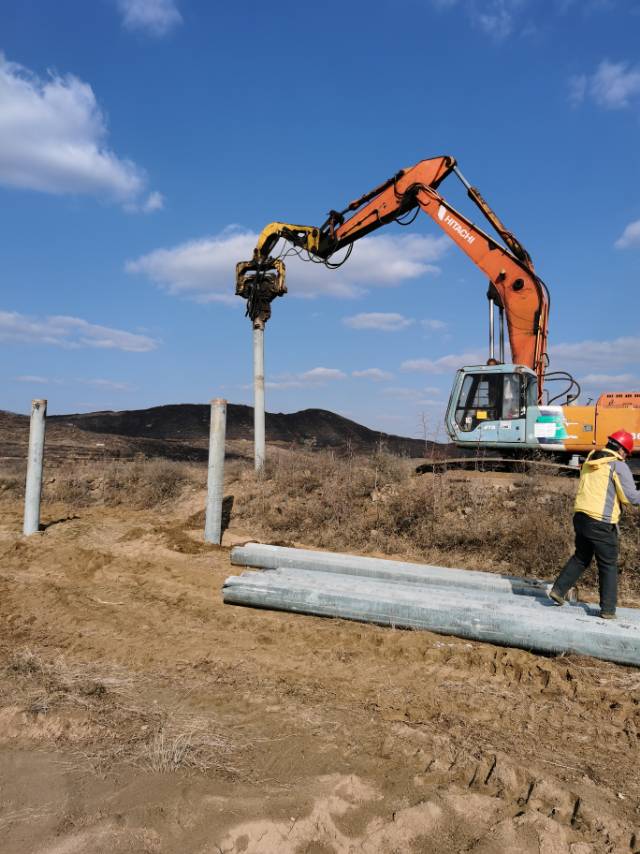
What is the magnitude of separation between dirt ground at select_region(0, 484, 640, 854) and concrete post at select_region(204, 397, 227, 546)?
3.29 metres

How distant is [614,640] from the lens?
16.4 feet

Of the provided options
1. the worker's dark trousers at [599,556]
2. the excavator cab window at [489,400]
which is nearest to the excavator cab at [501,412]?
the excavator cab window at [489,400]

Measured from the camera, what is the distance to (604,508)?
562 cm

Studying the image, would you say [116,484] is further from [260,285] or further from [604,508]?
[604,508]

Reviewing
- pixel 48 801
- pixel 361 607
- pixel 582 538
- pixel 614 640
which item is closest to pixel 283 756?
pixel 48 801

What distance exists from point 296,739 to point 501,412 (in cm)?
872

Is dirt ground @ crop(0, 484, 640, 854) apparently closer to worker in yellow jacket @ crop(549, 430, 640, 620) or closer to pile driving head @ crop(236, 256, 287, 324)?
worker in yellow jacket @ crop(549, 430, 640, 620)

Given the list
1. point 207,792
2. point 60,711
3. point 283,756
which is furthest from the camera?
point 60,711

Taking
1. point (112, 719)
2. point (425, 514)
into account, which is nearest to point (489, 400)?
point (425, 514)

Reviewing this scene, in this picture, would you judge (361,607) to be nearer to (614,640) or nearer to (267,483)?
(614,640)

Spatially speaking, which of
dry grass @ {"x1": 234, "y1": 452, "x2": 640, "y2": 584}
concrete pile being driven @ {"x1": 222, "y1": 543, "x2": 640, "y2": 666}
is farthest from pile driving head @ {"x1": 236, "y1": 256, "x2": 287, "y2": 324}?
concrete pile being driven @ {"x1": 222, "y1": 543, "x2": 640, "y2": 666}

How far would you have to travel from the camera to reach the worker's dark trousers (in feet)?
17.8

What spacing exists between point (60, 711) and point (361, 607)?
9.76ft

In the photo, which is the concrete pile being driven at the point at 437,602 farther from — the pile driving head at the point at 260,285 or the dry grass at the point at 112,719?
the pile driving head at the point at 260,285
